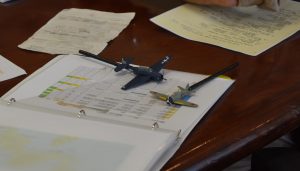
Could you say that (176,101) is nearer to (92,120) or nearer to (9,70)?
(92,120)

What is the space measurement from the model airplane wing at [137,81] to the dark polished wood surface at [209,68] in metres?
0.07

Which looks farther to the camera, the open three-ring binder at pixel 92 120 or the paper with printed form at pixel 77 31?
the paper with printed form at pixel 77 31

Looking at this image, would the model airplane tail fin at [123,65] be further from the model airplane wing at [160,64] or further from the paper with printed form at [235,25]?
the paper with printed form at [235,25]

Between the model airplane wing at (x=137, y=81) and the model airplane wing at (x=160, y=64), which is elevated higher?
the model airplane wing at (x=160, y=64)

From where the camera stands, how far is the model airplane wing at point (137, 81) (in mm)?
690

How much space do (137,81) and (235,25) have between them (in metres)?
0.29

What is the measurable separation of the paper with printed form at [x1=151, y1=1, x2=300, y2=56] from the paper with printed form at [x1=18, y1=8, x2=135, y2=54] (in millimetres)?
91

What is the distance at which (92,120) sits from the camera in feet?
1.96

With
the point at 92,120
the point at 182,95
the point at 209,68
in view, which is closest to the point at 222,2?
the point at 209,68

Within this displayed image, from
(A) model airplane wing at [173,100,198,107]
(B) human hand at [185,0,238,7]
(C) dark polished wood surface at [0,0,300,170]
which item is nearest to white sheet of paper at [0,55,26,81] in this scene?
(C) dark polished wood surface at [0,0,300,170]

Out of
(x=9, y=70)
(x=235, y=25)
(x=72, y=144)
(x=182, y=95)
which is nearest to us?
(x=72, y=144)

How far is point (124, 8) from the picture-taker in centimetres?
102

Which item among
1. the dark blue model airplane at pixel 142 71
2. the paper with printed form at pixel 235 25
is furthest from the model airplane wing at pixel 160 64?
the paper with printed form at pixel 235 25

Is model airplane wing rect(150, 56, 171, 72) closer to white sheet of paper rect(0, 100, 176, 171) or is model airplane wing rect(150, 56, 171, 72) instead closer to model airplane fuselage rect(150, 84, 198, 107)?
model airplane fuselage rect(150, 84, 198, 107)
